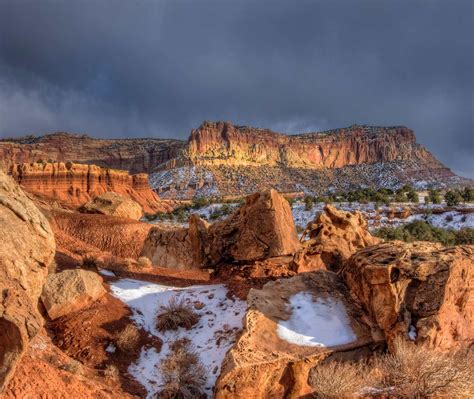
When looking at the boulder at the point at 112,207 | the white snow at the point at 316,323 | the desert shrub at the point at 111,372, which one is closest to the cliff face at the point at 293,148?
the boulder at the point at 112,207

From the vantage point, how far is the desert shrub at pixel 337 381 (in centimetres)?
771

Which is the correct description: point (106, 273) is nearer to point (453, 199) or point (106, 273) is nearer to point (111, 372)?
point (111, 372)

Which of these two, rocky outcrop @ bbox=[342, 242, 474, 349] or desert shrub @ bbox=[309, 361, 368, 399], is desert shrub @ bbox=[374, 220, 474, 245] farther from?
desert shrub @ bbox=[309, 361, 368, 399]

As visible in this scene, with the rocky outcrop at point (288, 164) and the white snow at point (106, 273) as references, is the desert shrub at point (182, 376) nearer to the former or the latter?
the white snow at point (106, 273)

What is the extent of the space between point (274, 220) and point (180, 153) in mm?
146099

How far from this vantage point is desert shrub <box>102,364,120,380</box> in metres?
8.97

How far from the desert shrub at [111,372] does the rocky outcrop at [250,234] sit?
6.46 m

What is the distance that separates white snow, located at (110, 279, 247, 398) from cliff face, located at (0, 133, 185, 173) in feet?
477

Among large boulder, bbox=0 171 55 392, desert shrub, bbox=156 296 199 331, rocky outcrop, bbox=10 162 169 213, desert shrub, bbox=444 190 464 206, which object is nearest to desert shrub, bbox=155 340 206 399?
desert shrub, bbox=156 296 199 331

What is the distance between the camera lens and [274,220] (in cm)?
1439

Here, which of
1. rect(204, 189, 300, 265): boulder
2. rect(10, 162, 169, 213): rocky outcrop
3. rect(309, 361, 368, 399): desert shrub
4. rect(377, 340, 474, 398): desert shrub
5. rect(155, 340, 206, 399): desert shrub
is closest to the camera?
rect(377, 340, 474, 398): desert shrub

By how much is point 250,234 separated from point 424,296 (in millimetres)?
6669

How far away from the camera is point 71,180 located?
71.0 m

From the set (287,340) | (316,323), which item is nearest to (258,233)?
(316,323)
